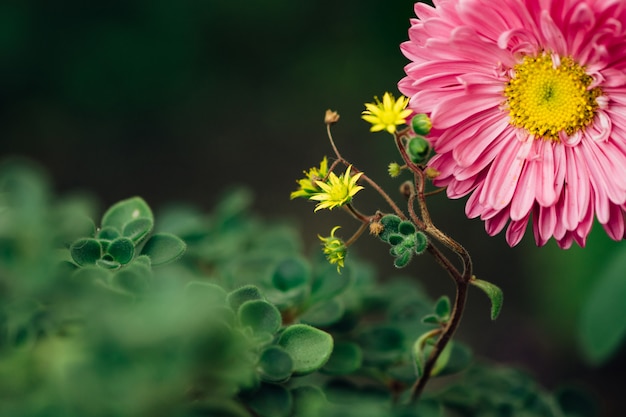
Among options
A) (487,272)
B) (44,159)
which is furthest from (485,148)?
(44,159)

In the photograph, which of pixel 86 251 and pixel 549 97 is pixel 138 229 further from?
pixel 549 97

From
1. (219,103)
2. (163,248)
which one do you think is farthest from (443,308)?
(219,103)

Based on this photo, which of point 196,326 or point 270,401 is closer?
point 196,326

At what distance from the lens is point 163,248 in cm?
60

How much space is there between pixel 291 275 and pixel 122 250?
18 cm

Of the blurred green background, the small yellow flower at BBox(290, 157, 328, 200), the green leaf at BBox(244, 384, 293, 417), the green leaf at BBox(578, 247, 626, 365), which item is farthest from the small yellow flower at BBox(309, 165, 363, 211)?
the blurred green background

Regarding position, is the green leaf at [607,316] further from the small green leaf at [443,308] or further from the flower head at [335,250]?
the flower head at [335,250]

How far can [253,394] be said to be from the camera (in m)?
0.54

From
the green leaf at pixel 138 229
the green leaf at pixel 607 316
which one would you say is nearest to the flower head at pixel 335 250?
the green leaf at pixel 138 229

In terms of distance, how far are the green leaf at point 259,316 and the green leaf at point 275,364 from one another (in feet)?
0.05

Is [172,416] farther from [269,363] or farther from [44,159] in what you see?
[44,159]

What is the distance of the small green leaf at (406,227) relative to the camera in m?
0.56

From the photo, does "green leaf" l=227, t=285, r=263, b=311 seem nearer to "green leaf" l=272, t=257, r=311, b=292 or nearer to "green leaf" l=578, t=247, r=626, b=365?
"green leaf" l=272, t=257, r=311, b=292

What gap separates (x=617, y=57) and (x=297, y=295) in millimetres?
330
